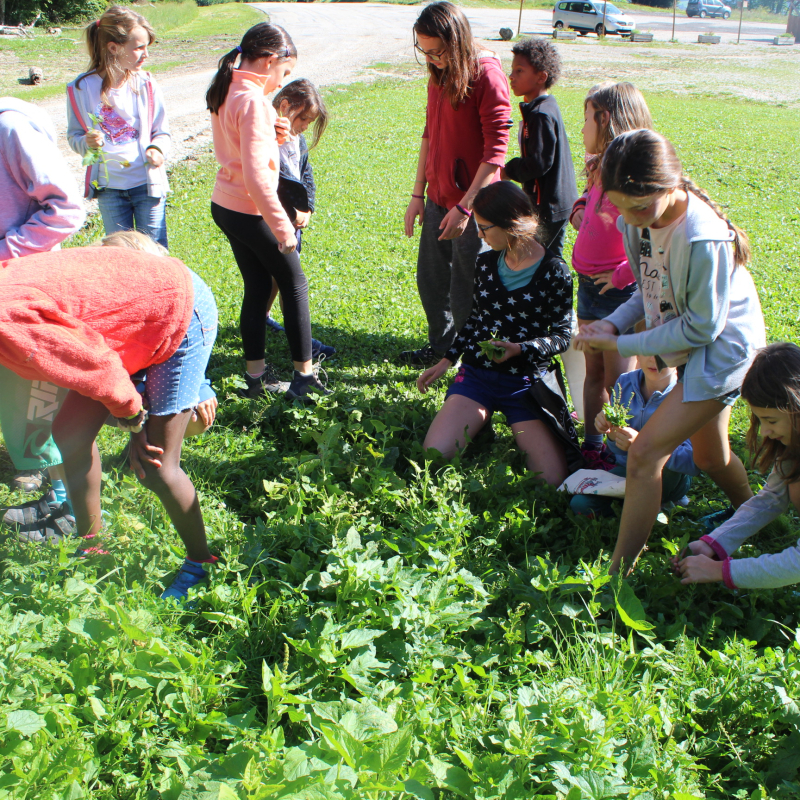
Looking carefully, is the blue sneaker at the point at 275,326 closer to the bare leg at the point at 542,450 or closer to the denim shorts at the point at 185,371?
the bare leg at the point at 542,450

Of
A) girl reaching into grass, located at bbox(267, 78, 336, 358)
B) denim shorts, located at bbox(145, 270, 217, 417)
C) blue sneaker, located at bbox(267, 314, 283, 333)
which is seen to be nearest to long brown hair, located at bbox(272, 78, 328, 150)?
girl reaching into grass, located at bbox(267, 78, 336, 358)

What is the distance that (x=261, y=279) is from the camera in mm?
4129

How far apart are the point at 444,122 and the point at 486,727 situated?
3.42 m

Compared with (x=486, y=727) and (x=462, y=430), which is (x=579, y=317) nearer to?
(x=462, y=430)

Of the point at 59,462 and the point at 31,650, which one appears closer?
the point at 31,650

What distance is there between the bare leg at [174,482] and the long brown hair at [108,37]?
2.76 metres

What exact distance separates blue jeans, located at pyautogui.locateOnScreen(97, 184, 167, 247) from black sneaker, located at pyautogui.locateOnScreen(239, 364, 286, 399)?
1.19 m

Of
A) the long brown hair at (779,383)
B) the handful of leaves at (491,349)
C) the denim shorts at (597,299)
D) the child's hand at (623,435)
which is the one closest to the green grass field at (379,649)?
the child's hand at (623,435)

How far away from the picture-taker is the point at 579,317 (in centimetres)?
398

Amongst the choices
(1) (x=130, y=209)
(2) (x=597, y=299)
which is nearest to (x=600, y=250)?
(2) (x=597, y=299)

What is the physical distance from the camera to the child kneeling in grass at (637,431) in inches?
123

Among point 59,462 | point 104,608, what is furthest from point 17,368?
point 59,462

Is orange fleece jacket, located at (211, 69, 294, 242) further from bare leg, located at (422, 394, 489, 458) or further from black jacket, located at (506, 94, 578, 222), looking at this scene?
black jacket, located at (506, 94, 578, 222)

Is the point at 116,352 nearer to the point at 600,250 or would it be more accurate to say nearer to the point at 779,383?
the point at 779,383
